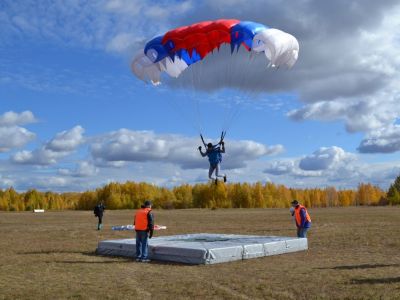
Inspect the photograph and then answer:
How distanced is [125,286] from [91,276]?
5.43 ft

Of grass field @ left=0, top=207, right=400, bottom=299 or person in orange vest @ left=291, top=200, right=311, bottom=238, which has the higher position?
person in orange vest @ left=291, top=200, right=311, bottom=238

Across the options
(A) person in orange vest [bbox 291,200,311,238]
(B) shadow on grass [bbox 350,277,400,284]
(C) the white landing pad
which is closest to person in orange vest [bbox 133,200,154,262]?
(C) the white landing pad

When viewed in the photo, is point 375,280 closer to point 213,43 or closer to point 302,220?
point 302,220

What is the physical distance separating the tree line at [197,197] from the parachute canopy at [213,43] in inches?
3543

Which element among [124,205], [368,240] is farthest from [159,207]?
[368,240]

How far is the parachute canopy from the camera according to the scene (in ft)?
53.1

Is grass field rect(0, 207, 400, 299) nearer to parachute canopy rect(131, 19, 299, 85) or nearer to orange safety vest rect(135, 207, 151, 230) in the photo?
orange safety vest rect(135, 207, 151, 230)

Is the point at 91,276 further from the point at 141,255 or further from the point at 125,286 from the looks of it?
the point at 141,255

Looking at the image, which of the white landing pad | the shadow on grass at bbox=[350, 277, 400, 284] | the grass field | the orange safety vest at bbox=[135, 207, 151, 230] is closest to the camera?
the grass field

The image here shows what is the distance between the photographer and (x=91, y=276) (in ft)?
39.3

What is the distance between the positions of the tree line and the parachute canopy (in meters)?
90.0

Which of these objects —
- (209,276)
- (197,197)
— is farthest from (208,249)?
(197,197)

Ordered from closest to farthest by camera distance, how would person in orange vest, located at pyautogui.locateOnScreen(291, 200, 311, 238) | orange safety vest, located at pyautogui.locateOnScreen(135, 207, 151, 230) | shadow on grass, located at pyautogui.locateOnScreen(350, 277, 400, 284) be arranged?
shadow on grass, located at pyautogui.locateOnScreen(350, 277, 400, 284), orange safety vest, located at pyautogui.locateOnScreen(135, 207, 151, 230), person in orange vest, located at pyautogui.locateOnScreen(291, 200, 311, 238)

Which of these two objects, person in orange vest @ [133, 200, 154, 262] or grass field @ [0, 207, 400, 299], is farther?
person in orange vest @ [133, 200, 154, 262]
